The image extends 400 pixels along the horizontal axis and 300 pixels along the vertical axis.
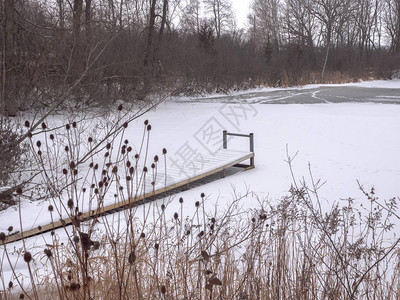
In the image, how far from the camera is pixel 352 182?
25.9ft

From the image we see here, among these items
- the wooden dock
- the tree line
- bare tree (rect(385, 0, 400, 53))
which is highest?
bare tree (rect(385, 0, 400, 53))

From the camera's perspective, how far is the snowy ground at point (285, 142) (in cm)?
748

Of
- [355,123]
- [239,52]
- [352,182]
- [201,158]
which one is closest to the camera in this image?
[352,182]

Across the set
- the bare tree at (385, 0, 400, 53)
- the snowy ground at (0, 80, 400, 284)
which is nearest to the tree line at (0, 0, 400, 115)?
the bare tree at (385, 0, 400, 53)

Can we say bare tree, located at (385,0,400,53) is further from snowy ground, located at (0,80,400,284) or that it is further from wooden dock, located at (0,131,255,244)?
wooden dock, located at (0,131,255,244)

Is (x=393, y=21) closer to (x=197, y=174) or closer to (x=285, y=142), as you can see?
(x=285, y=142)

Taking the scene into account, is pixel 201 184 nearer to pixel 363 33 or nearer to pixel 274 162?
pixel 274 162

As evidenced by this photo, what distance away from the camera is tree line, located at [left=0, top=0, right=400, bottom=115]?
900 centimetres

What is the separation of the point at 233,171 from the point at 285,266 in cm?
616

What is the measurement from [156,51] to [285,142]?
837 centimetres

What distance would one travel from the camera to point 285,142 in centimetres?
1114

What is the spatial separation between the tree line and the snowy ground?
1704mm

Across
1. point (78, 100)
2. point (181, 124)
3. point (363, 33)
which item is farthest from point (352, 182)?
point (363, 33)

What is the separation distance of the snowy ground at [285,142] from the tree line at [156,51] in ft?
5.59
